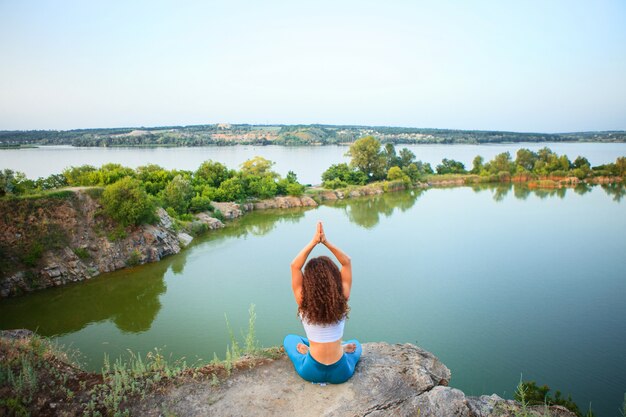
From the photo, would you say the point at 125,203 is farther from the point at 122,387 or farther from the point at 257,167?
the point at 257,167

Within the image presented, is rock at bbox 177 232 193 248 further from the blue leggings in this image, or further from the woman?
the woman

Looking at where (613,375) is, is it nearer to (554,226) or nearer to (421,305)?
(421,305)

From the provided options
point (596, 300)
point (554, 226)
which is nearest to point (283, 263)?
point (596, 300)

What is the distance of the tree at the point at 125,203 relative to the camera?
1631 cm

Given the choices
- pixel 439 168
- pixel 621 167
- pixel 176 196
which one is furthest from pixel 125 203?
pixel 621 167

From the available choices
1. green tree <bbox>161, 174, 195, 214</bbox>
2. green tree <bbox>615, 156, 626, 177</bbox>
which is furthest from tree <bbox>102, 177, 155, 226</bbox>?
green tree <bbox>615, 156, 626, 177</bbox>

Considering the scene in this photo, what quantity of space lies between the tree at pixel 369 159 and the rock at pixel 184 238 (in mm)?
27728

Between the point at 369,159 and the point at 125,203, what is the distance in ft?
107

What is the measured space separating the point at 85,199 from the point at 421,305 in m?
13.9

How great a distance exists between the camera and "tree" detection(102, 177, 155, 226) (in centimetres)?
1631

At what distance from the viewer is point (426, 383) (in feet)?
15.2

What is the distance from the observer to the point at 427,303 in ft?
41.2

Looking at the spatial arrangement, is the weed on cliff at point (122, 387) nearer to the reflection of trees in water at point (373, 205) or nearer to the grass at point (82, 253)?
the grass at point (82, 253)

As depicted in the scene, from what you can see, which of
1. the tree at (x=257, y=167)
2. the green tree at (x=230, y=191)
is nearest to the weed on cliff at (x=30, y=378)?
the green tree at (x=230, y=191)
